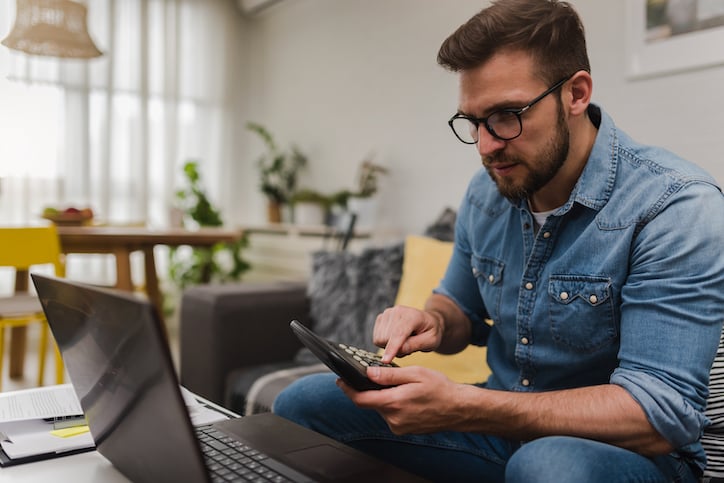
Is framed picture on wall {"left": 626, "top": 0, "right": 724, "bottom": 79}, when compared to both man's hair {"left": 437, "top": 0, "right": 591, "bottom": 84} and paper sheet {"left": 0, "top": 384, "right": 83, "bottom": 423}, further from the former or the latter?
paper sheet {"left": 0, "top": 384, "right": 83, "bottom": 423}

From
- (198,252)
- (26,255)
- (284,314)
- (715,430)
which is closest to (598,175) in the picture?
(715,430)

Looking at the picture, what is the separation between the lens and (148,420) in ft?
2.11

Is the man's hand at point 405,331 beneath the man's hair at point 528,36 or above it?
beneath

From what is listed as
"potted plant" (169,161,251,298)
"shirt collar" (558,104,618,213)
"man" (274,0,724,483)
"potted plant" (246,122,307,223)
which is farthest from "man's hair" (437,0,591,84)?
"potted plant" (169,161,251,298)

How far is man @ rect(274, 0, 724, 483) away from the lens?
0.86m

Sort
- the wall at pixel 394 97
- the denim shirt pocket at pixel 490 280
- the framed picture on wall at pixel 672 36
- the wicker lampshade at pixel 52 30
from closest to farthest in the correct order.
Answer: the denim shirt pocket at pixel 490 280 → the framed picture on wall at pixel 672 36 → the wall at pixel 394 97 → the wicker lampshade at pixel 52 30

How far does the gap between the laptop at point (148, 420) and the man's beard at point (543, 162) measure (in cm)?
52

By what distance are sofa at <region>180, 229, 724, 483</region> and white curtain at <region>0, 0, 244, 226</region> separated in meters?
2.41

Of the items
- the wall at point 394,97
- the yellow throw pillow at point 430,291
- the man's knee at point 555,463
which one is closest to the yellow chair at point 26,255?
the yellow throw pillow at point 430,291

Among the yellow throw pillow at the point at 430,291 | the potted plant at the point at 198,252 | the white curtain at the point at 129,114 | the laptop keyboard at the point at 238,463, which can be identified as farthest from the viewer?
the potted plant at the point at 198,252

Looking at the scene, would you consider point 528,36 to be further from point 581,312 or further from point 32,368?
point 32,368

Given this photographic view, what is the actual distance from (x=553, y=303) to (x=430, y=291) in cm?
84

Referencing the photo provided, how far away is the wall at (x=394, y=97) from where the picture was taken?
2121 mm

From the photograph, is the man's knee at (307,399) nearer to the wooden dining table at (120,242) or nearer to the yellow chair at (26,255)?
the yellow chair at (26,255)
